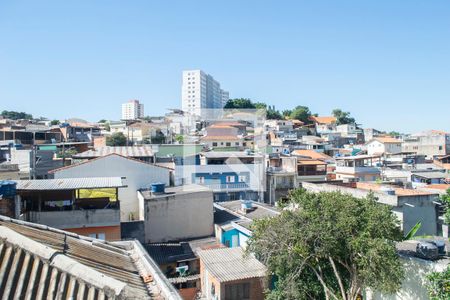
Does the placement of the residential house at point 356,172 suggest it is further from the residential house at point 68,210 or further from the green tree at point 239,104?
the green tree at point 239,104

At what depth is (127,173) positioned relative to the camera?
23016 mm

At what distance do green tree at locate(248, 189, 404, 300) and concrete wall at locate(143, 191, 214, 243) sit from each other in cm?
885

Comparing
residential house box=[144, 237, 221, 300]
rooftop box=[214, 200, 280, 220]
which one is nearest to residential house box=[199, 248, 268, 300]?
residential house box=[144, 237, 221, 300]

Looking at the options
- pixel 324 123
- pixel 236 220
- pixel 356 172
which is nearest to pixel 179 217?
pixel 236 220

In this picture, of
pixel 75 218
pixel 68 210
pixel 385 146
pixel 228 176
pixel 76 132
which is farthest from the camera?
pixel 76 132

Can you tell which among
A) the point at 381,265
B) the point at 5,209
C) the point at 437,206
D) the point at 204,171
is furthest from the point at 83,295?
the point at 204,171

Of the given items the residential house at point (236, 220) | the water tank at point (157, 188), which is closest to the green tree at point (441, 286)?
the residential house at point (236, 220)

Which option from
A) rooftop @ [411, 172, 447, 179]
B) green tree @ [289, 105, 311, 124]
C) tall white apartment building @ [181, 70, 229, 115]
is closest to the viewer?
rooftop @ [411, 172, 447, 179]

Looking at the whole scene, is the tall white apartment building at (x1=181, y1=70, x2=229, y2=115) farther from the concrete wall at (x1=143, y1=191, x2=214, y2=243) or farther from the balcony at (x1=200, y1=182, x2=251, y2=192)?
the concrete wall at (x1=143, y1=191, x2=214, y2=243)

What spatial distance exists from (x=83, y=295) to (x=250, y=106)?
86565 mm

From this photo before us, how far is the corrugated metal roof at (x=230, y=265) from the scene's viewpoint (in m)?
14.0

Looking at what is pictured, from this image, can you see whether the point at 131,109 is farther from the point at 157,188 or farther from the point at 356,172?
the point at 157,188

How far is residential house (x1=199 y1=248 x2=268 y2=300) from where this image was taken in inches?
543

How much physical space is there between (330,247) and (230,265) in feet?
17.8
